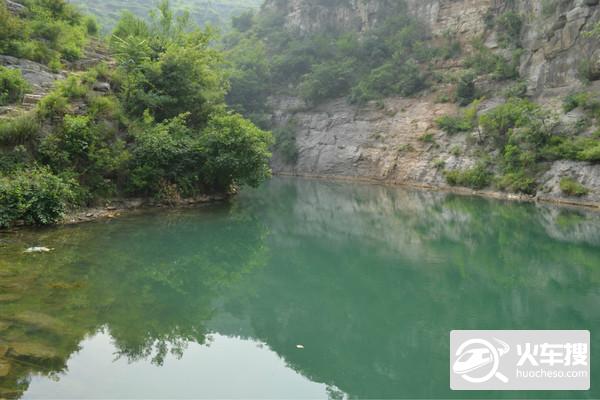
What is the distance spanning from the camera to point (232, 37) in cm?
6600

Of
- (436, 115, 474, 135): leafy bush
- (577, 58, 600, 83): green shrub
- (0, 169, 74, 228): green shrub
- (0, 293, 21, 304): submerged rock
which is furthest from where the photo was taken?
(436, 115, 474, 135): leafy bush

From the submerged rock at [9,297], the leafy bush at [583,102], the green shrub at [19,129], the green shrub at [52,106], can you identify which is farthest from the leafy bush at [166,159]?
the leafy bush at [583,102]

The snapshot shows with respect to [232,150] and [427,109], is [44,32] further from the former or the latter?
[427,109]

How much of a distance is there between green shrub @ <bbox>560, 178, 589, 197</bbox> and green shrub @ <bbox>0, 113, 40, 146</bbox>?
24787mm

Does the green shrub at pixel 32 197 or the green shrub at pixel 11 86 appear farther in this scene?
the green shrub at pixel 11 86

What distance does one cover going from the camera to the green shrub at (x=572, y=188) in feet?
82.4

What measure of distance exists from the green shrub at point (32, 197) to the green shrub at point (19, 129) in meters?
1.35

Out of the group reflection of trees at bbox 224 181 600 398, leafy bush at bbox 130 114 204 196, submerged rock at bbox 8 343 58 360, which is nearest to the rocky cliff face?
reflection of trees at bbox 224 181 600 398

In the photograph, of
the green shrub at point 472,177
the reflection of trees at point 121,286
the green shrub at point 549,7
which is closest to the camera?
the reflection of trees at point 121,286

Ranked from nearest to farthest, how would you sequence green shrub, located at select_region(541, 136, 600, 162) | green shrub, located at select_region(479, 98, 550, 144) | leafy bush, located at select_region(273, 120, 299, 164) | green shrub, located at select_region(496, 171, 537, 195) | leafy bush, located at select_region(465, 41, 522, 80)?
1. green shrub, located at select_region(541, 136, 600, 162)
2. green shrub, located at select_region(496, 171, 537, 195)
3. green shrub, located at select_region(479, 98, 550, 144)
4. leafy bush, located at select_region(465, 41, 522, 80)
5. leafy bush, located at select_region(273, 120, 299, 164)

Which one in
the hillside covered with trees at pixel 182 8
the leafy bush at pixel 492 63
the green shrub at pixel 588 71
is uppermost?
the hillside covered with trees at pixel 182 8

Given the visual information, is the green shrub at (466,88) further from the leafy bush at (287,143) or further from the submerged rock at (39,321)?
the submerged rock at (39,321)

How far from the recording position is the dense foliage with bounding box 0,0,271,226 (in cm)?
1385

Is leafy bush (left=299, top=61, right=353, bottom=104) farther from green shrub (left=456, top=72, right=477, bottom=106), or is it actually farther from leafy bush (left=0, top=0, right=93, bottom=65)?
leafy bush (left=0, top=0, right=93, bottom=65)
